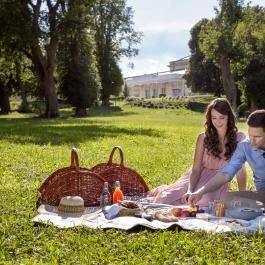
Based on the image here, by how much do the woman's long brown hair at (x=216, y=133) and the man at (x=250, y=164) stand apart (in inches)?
23.4

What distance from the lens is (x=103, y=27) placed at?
5616 cm

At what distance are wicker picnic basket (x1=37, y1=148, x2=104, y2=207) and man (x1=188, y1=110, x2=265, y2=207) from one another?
4.32 ft

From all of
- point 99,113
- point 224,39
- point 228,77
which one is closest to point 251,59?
point 228,77

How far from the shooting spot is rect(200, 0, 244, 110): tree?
45562mm

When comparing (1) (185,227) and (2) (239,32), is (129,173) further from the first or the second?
(2) (239,32)

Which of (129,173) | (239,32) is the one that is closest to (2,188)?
(129,173)

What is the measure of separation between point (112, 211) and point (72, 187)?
908 mm

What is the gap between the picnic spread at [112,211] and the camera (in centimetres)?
542

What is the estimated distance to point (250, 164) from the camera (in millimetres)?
6117

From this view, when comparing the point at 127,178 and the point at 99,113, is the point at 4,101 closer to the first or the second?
the point at 99,113

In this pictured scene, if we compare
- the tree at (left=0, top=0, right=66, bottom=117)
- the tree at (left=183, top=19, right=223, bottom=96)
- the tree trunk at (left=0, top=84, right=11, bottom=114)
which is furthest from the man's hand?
the tree at (left=183, top=19, right=223, bottom=96)

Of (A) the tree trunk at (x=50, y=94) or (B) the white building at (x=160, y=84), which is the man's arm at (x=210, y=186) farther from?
(B) the white building at (x=160, y=84)

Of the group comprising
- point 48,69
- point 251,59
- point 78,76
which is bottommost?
point 78,76

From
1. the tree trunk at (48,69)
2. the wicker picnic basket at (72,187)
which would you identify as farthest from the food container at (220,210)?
the tree trunk at (48,69)
